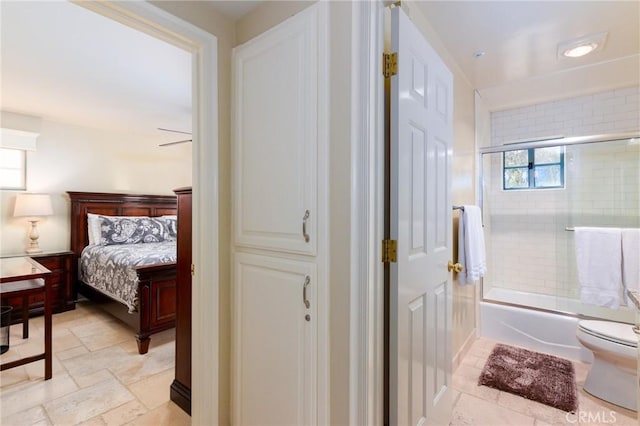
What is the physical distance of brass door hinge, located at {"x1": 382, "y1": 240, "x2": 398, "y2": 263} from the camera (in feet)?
3.87

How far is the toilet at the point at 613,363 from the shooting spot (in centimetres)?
181

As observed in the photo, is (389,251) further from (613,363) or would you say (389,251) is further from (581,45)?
(581,45)

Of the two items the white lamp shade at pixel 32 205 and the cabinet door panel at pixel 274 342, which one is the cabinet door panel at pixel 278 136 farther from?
the white lamp shade at pixel 32 205

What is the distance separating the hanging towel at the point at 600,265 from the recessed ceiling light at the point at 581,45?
4.37 ft

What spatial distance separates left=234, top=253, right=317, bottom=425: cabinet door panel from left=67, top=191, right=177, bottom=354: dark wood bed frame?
61.5 inches

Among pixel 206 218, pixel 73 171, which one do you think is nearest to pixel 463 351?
pixel 206 218

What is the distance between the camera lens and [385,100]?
1201 mm

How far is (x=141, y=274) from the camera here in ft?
8.63

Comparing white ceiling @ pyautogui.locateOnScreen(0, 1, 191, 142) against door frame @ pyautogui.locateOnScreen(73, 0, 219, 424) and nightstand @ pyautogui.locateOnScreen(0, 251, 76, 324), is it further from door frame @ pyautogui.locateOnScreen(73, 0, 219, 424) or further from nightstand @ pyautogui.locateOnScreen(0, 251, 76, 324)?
nightstand @ pyautogui.locateOnScreen(0, 251, 76, 324)

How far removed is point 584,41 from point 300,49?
2.05m

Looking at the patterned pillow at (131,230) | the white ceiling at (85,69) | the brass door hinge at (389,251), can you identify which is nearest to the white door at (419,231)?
the brass door hinge at (389,251)

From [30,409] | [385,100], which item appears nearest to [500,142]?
[385,100]

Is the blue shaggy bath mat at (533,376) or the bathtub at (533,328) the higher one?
the bathtub at (533,328)

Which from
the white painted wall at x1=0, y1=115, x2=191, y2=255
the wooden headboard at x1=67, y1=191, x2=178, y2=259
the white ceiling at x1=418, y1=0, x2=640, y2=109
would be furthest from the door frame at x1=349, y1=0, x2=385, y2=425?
the white painted wall at x1=0, y1=115, x2=191, y2=255
